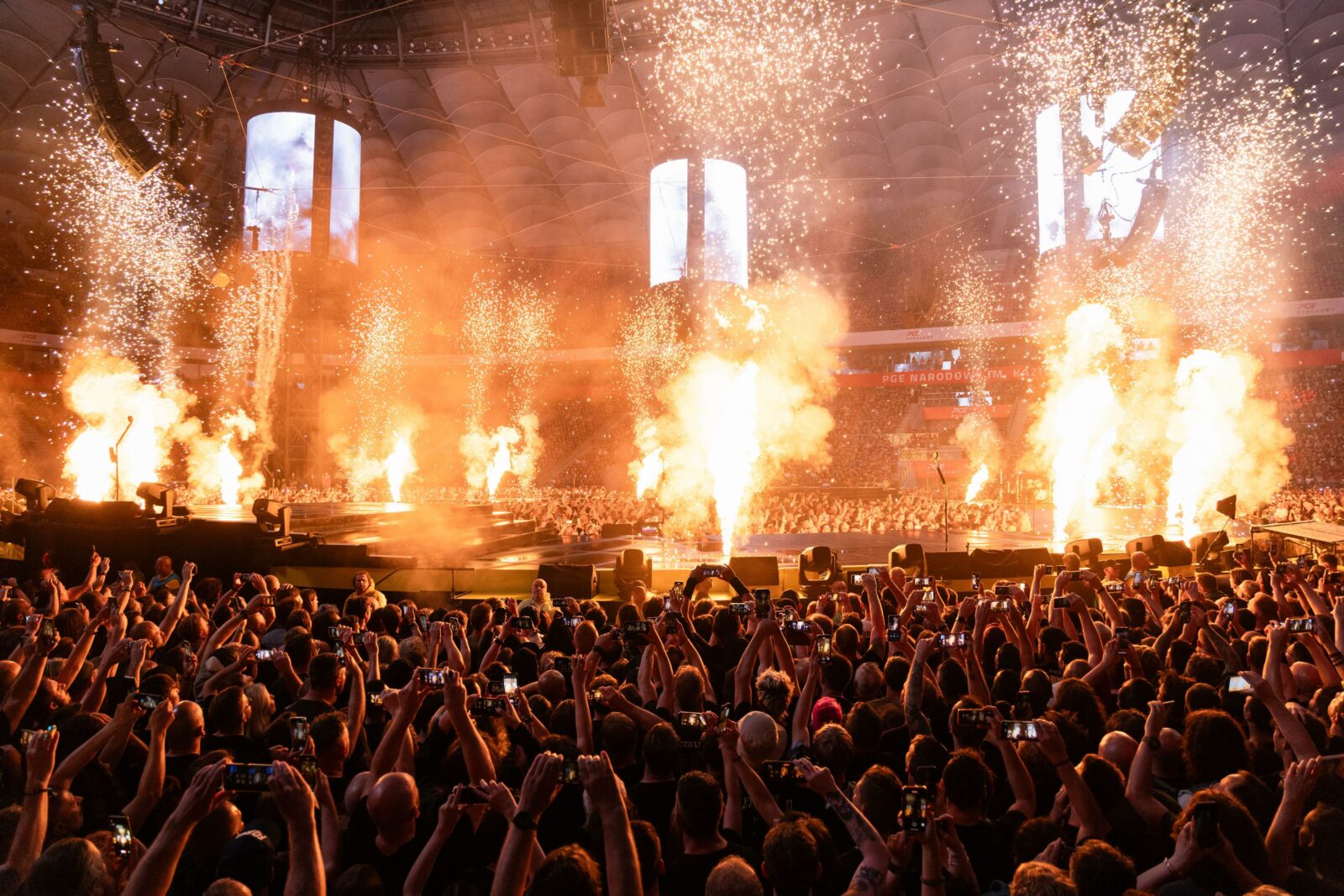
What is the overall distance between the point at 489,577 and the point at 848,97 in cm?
2681

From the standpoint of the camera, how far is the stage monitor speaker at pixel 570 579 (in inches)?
461

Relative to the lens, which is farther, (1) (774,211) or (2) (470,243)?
(2) (470,243)

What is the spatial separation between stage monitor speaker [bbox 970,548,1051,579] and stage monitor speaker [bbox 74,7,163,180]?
15166 millimetres

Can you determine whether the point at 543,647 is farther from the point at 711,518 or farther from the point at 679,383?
the point at 679,383

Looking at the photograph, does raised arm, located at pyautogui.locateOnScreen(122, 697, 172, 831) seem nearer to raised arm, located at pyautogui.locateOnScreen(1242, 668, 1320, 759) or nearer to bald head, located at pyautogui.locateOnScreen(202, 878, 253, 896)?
bald head, located at pyautogui.locateOnScreen(202, 878, 253, 896)

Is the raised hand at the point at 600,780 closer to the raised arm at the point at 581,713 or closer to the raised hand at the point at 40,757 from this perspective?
the raised arm at the point at 581,713

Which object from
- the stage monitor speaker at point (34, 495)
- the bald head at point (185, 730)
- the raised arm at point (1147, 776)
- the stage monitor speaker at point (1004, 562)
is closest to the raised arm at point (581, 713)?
the bald head at point (185, 730)

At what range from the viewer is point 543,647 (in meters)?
5.93

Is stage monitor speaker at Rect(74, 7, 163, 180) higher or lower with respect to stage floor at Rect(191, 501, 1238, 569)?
higher

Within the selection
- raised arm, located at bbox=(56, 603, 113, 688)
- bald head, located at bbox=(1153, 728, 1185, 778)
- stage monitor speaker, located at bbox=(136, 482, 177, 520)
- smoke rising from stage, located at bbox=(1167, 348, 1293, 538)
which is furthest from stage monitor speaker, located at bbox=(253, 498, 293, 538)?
smoke rising from stage, located at bbox=(1167, 348, 1293, 538)

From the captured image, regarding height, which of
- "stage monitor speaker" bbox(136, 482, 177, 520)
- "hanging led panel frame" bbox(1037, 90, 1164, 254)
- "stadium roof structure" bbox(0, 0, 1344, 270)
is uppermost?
"stadium roof structure" bbox(0, 0, 1344, 270)

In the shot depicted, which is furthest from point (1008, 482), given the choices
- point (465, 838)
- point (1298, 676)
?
point (465, 838)

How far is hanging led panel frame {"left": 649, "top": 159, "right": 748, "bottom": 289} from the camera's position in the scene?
23.0 meters

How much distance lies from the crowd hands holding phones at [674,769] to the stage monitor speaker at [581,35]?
25.7ft
